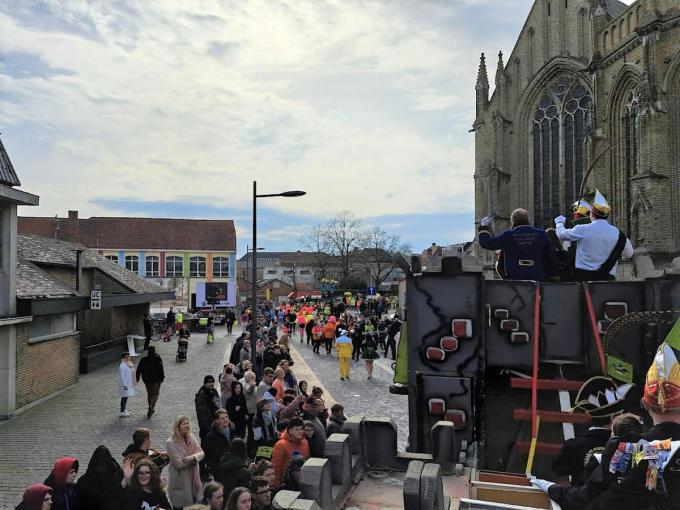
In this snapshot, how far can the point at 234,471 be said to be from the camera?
566 cm

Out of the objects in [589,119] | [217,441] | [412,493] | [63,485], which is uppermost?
[589,119]

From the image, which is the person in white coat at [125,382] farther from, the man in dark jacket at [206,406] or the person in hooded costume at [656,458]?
the person in hooded costume at [656,458]

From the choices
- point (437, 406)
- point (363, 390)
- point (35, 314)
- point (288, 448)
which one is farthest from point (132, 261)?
point (437, 406)

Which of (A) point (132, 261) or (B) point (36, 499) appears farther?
(A) point (132, 261)

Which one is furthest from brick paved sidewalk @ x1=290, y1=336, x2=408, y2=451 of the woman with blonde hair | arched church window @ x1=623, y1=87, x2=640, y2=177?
arched church window @ x1=623, y1=87, x2=640, y2=177

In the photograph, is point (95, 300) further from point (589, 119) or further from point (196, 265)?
point (196, 265)

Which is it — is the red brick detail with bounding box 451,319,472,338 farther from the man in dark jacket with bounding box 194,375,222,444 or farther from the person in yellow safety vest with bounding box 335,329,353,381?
the person in yellow safety vest with bounding box 335,329,353,381

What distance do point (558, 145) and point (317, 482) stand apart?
36204 mm

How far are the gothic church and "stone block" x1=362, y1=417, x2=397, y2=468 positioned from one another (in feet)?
69.0

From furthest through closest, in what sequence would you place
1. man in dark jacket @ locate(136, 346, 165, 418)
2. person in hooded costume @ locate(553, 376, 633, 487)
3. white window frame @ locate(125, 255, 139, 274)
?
white window frame @ locate(125, 255, 139, 274) < man in dark jacket @ locate(136, 346, 165, 418) < person in hooded costume @ locate(553, 376, 633, 487)

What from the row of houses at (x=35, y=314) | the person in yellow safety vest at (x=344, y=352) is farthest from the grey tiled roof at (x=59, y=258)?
the person in yellow safety vest at (x=344, y=352)

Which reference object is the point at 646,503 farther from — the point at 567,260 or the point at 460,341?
the point at 567,260

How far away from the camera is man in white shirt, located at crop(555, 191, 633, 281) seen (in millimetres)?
6008

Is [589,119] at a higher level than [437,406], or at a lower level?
higher
